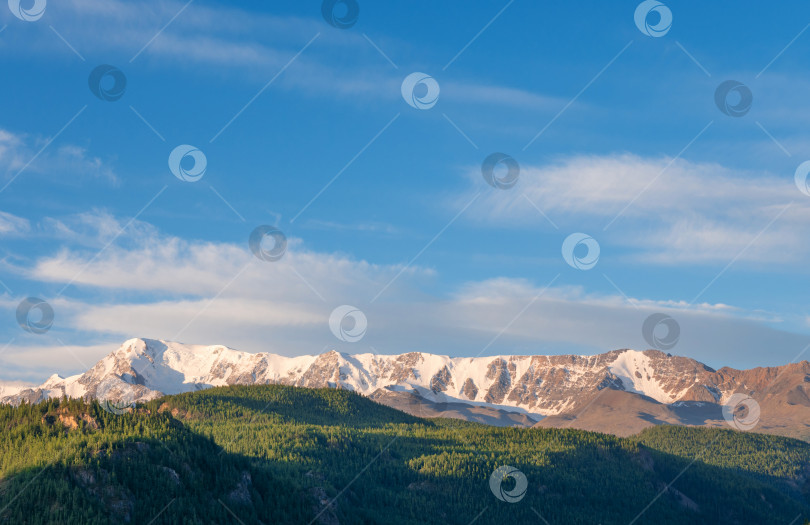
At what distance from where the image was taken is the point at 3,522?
645ft

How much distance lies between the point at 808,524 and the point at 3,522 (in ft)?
566

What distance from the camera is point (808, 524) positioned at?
196m
